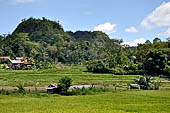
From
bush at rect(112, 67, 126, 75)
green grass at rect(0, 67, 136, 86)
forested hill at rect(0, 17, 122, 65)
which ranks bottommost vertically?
green grass at rect(0, 67, 136, 86)

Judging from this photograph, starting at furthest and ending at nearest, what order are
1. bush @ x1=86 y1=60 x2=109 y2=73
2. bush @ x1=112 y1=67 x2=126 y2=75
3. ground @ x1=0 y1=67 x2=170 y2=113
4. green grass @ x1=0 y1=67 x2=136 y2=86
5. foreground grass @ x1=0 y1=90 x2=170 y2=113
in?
bush @ x1=86 y1=60 x2=109 y2=73
bush @ x1=112 y1=67 x2=126 y2=75
green grass @ x1=0 y1=67 x2=136 y2=86
ground @ x1=0 y1=67 x2=170 y2=113
foreground grass @ x1=0 y1=90 x2=170 y2=113

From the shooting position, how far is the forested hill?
91.3 m

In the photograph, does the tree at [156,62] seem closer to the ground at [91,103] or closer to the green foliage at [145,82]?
the green foliage at [145,82]

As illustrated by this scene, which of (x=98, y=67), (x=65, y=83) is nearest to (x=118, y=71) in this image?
(x=98, y=67)

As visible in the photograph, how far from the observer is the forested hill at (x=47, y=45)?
91312 millimetres

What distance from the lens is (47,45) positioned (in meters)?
108

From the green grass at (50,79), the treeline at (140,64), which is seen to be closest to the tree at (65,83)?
the green grass at (50,79)

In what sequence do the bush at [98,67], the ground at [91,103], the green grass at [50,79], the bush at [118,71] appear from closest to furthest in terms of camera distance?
the ground at [91,103]
the green grass at [50,79]
the bush at [118,71]
the bush at [98,67]

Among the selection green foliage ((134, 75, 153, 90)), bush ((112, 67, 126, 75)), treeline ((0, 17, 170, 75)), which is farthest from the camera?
bush ((112, 67, 126, 75))

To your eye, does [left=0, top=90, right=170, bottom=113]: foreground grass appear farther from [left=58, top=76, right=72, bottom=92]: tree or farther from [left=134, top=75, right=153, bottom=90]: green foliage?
[left=134, top=75, right=153, bottom=90]: green foliage

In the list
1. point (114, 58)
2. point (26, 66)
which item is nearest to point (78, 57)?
point (26, 66)

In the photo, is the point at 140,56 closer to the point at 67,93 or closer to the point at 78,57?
the point at 78,57

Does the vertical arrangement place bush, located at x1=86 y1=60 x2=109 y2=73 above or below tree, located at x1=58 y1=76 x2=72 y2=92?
above

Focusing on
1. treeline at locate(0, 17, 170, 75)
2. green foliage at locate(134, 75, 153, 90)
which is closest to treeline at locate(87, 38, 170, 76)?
treeline at locate(0, 17, 170, 75)
